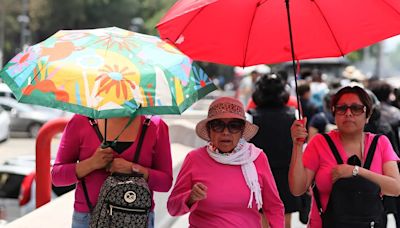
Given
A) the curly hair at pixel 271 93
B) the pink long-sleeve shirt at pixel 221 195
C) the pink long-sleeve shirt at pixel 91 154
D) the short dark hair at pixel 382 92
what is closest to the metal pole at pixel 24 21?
the short dark hair at pixel 382 92

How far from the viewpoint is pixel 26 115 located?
28.0 meters

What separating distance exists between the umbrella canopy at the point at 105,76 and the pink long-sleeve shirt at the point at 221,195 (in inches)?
16.6

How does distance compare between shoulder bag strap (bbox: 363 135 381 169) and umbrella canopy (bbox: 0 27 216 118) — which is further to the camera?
shoulder bag strap (bbox: 363 135 381 169)

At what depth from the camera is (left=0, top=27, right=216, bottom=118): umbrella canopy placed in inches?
138

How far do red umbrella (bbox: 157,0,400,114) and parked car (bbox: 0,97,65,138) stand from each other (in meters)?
23.0

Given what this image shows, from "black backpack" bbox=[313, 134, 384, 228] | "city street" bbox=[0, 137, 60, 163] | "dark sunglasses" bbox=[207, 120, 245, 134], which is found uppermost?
"dark sunglasses" bbox=[207, 120, 245, 134]

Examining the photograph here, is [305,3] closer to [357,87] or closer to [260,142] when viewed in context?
[357,87]

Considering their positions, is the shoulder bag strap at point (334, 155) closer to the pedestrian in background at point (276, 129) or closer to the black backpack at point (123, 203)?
the black backpack at point (123, 203)

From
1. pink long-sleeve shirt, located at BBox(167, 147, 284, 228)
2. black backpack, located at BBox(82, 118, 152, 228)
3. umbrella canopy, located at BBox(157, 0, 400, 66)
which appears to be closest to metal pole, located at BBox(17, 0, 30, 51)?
umbrella canopy, located at BBox(157, 0, 400, 66)

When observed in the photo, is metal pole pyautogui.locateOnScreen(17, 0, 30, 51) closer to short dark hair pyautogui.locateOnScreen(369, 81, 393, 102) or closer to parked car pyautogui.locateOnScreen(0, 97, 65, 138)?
parked car pyautogui.locateOnScreen(0, 97, 65, 138)

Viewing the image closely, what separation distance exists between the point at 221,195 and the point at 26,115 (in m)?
25.0

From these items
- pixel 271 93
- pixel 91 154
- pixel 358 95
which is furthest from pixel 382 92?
pixel 91 154

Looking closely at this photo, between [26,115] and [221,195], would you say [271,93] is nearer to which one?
[221,195]

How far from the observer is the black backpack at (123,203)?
3754 millimetres
